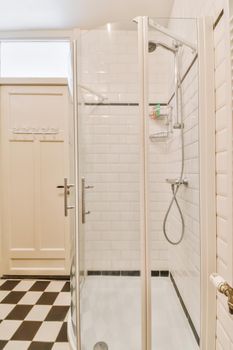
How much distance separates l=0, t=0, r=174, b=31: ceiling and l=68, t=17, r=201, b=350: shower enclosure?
713mm

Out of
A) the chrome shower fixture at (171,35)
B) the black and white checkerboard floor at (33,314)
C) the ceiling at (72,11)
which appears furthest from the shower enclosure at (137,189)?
the ceiling at (72,11)

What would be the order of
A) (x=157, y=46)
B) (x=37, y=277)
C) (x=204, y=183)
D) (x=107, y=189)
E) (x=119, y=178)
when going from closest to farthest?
(x=204, y=183) → (x=157, y=46) → (x=119, y=178) → (x=107, y=189) → (x=37, y=277)

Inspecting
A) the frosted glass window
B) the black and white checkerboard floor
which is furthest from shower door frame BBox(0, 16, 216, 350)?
the frosted glass window

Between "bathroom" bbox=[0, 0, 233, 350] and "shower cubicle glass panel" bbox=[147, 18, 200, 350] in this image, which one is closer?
"bathroom" bbox=[0, 0, 233, 350]

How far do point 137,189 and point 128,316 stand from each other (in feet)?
2.52

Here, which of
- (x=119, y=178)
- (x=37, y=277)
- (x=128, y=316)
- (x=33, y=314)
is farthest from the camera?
(x=37, y=277)

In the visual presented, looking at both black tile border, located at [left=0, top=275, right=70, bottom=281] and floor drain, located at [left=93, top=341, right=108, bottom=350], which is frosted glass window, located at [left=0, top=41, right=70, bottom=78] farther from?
floor drain, located at [left=93, top=341, right=108, bottom=350]

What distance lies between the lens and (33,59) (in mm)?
2768

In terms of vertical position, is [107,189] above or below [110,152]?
below

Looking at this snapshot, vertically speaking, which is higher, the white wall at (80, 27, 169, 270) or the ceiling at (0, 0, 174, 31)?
the ceiling at (0, 0, 174, 31)

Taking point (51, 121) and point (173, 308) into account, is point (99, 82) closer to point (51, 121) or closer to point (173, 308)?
point (51, 121)

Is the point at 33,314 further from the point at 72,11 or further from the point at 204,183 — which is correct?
the point at 72,11

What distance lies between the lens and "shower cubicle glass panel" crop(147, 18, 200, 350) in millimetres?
1320

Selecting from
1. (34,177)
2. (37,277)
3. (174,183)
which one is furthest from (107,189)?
(37,277)
